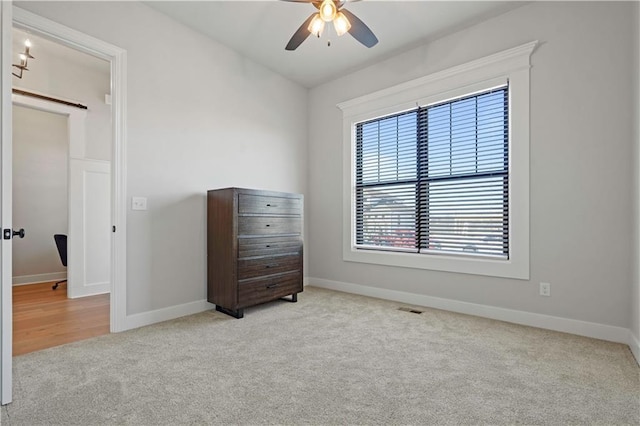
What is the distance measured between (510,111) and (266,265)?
277 centimetres

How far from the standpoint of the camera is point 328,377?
6.10ft

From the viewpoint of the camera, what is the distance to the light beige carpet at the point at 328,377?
150cm

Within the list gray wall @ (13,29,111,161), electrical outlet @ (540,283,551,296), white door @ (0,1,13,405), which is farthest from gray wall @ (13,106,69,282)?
electrical outlet @ (540,283,551,296)

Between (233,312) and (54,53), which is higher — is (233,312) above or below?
below

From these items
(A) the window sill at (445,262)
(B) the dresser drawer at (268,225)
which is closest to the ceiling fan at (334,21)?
(B) the dresser drawer at (268,225)

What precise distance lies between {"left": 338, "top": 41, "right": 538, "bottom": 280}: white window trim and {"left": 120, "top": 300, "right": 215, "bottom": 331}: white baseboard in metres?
1.90

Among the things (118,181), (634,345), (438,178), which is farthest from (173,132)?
(634,345)

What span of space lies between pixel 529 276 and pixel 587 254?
0.45 metres

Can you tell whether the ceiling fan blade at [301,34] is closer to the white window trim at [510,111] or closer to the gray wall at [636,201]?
the white window trim at [510,111]

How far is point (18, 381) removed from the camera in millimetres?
1794

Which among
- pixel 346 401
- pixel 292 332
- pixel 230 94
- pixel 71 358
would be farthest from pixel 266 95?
pixel 346 401

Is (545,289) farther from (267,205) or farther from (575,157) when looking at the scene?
(267,205)

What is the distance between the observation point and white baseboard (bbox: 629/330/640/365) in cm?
205

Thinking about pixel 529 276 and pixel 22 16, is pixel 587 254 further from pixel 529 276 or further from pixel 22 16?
pixel 22 16
